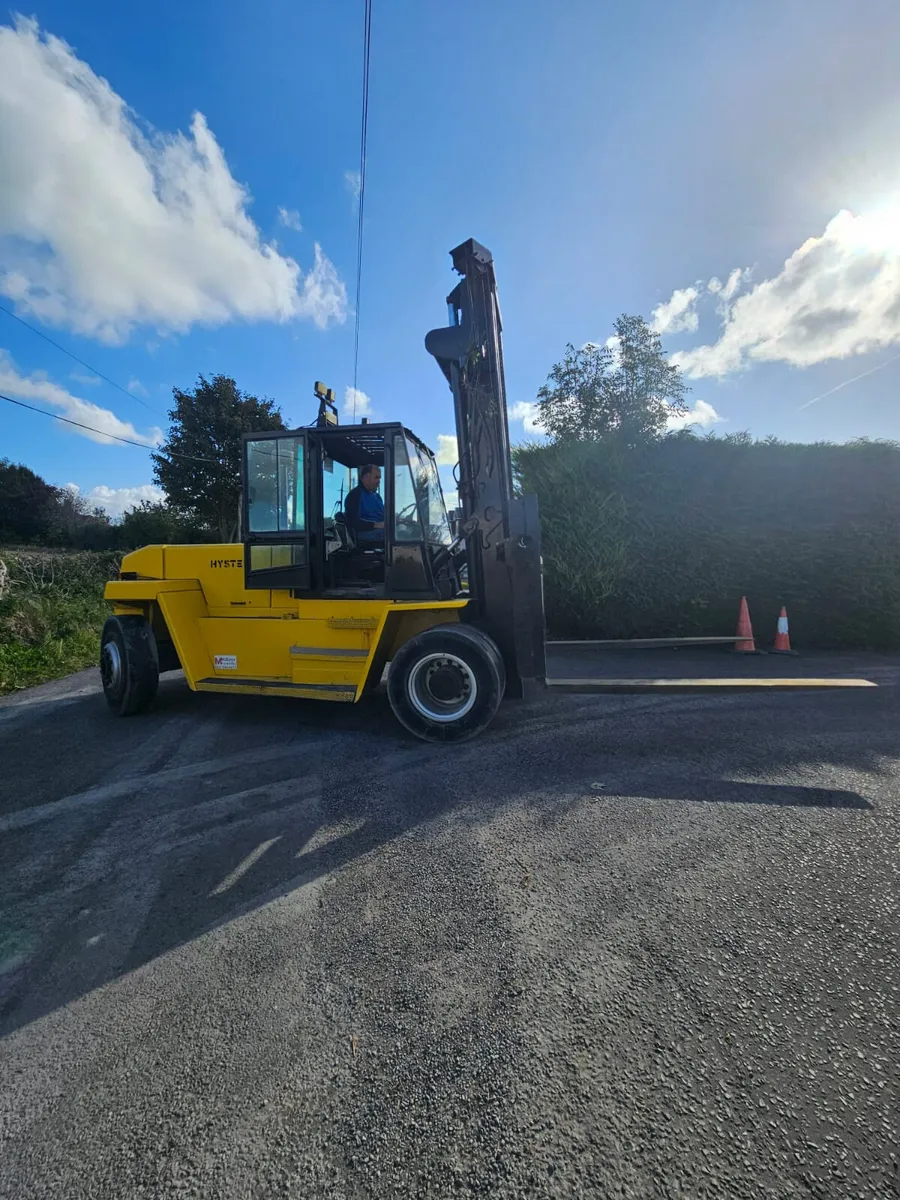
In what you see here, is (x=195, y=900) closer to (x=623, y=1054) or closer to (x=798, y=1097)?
(x=623, y=1054)

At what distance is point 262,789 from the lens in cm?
356

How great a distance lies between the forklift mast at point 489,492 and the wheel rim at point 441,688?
0.59m

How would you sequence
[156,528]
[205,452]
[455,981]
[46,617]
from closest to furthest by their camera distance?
1. [455,981]
2. [46,617]
3. [205,452]
4. [156,528]

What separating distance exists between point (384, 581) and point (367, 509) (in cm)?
93

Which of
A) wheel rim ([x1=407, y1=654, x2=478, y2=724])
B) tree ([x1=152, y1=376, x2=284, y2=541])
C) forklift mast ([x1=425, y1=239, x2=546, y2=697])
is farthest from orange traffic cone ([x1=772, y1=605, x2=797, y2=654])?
tree ([x1=152, y1=376, x2=284, y2=541])

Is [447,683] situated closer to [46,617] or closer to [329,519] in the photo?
[329,519]

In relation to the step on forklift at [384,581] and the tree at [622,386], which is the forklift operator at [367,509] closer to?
the step on forklift at [384,581]

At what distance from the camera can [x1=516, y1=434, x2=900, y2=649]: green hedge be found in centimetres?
834

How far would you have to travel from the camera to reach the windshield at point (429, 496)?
5035mm

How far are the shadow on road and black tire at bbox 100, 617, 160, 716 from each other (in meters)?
0.24

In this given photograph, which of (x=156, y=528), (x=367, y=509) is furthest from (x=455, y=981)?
(x=156, y=528)

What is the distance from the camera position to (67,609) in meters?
9.86

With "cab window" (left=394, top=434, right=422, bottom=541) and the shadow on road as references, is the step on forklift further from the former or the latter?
the shadow on road

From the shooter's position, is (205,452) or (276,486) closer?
(276,486)
